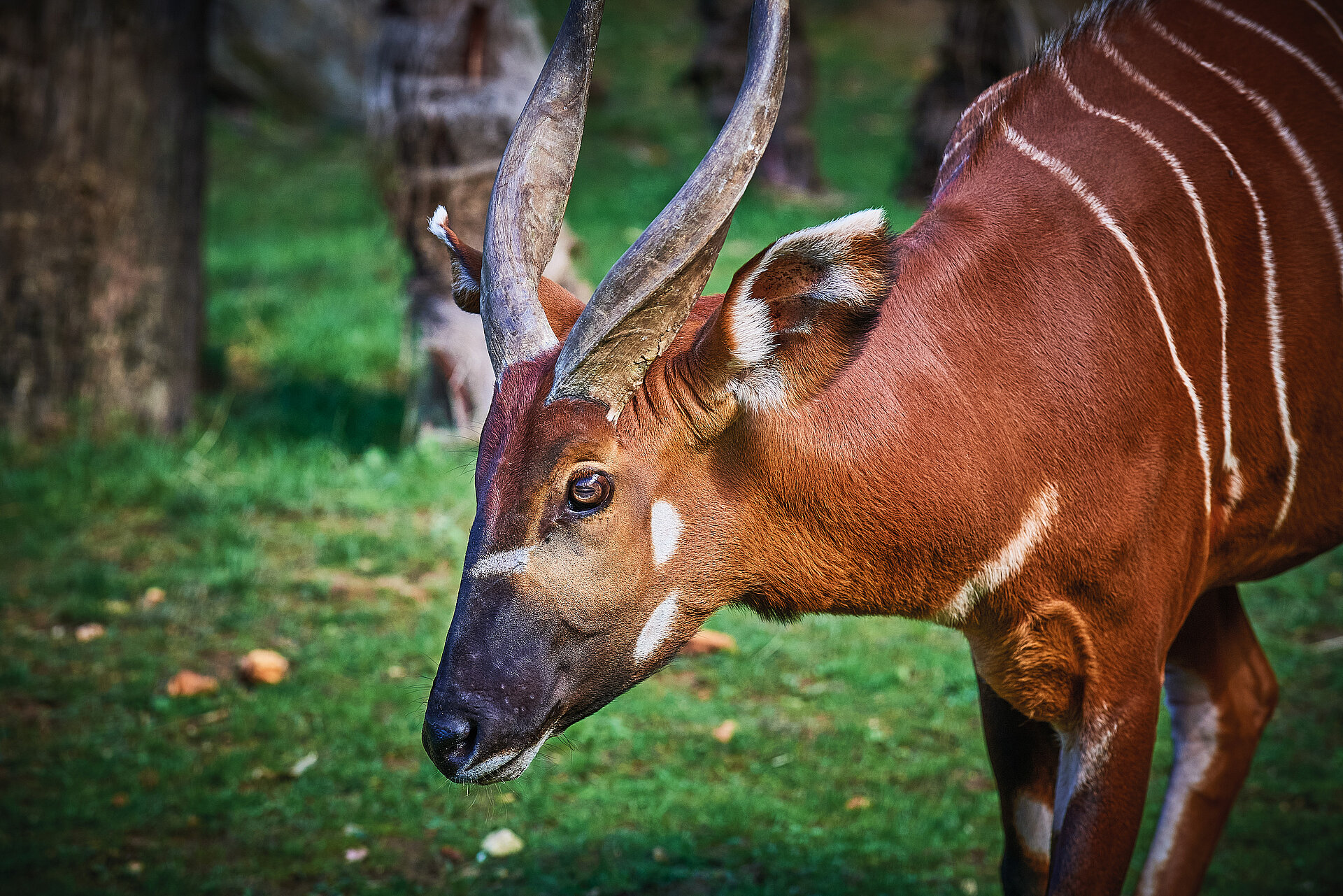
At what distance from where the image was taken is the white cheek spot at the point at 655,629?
8.14 feet

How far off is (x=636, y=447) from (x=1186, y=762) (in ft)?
6.49

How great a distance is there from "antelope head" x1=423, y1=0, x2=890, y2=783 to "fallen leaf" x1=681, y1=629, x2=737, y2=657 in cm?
272

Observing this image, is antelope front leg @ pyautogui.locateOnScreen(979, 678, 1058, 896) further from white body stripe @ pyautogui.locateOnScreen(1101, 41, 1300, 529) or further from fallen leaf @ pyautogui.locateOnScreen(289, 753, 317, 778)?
fallen leaf @ pyautogui.locateOnScreen(289, 753, 317, 778)

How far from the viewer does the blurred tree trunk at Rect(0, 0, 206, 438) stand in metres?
6.64

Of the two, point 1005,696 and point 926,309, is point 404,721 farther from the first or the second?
point 926,309

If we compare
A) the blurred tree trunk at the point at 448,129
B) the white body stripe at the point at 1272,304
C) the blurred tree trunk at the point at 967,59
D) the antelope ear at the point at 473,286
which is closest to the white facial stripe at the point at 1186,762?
the white body stripe at the point at 1272,304

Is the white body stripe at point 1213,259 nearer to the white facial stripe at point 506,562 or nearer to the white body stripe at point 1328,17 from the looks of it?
the white body stripe at point 1328,17

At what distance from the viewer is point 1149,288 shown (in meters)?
2.62

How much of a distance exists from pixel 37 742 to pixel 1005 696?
3.49 meters

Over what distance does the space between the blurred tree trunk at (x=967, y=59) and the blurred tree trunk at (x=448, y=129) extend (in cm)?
392

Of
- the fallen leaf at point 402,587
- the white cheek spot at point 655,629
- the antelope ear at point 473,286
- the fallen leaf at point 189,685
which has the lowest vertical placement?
the fallen leaf at point 189,685

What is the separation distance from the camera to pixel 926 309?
2557 mm

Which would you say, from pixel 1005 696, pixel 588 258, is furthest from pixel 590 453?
pixel 588 258

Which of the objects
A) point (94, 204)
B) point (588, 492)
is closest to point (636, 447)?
point (588, 492)
